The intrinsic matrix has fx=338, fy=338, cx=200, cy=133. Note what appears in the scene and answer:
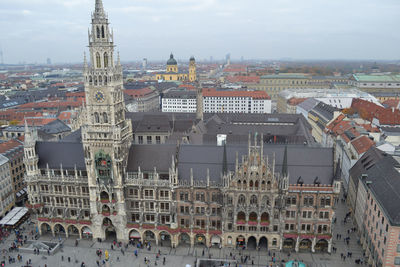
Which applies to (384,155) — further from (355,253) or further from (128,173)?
(128,173)

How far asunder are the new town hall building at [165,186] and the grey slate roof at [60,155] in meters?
0.26

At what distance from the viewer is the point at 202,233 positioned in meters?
81.0

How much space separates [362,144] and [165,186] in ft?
224

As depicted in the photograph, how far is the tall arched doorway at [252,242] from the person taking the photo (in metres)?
81.5

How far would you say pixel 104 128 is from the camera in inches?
3088

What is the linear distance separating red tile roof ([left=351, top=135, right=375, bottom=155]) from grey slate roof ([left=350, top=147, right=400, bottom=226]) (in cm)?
809

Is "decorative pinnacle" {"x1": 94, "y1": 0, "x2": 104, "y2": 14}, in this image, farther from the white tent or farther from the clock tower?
the white tent

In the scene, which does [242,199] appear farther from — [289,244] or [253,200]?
[289,244]

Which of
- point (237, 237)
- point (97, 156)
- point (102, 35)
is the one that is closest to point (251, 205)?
point (237, 237)

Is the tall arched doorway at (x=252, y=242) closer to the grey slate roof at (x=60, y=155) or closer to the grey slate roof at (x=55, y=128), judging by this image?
the grey slate roof at (x=60, y=155)

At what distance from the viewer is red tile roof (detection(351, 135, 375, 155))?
106375 millimetres

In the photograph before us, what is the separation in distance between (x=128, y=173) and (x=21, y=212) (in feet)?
116

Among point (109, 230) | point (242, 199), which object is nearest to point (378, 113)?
point (242, 199)

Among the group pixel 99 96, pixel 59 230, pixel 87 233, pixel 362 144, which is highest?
pixel 99 96
